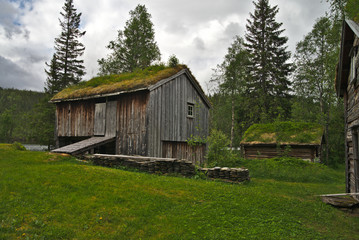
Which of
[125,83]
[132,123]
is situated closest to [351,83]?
[132,123]

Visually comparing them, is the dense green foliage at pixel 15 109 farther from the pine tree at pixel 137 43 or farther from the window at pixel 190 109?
the window at pixel 190 109

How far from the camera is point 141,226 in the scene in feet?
19.3

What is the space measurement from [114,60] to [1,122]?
5368 cm

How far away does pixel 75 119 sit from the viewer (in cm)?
1991

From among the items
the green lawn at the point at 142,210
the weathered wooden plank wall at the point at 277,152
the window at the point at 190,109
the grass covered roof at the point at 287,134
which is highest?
the window at the point at 190,109

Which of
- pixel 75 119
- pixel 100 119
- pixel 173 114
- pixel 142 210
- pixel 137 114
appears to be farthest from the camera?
pixel 75 119

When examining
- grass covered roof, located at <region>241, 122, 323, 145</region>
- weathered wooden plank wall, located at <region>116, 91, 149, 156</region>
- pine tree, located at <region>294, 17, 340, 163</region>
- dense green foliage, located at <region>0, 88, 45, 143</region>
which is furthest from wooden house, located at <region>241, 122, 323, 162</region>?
dense green foliage, located at <region>0, 88, 45, 143</region>

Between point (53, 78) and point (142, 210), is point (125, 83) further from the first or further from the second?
point (53, 78)

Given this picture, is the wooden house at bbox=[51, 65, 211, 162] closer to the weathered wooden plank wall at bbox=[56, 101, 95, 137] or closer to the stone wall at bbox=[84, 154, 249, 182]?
the weathered wooden plank wall at bbox=[56, 101, 95, 137]

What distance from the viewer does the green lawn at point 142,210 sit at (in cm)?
557

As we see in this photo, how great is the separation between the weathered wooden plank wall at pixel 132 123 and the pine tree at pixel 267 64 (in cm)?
2163

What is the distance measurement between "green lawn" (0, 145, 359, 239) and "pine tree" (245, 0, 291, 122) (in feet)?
82.3

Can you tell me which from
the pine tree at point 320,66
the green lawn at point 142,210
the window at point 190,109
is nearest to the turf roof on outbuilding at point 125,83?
the window at point 190,109

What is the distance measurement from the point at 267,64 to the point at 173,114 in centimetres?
2258
